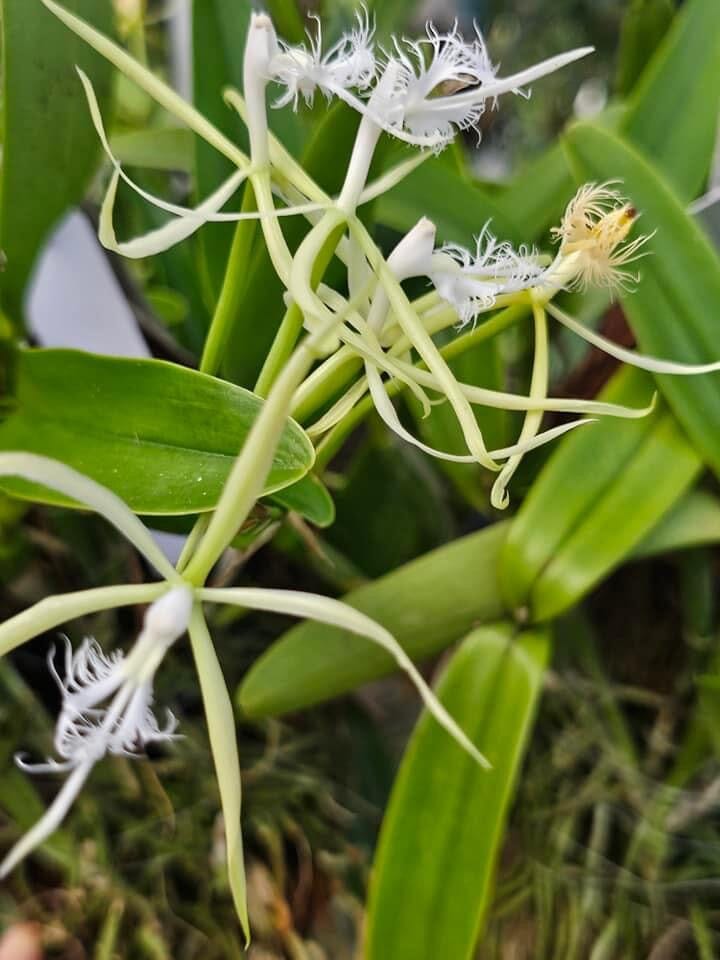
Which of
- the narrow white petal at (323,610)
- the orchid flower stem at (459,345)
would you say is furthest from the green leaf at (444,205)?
the narrow white petal at (323,610)

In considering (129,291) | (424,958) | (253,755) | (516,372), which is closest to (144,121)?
(129,291)

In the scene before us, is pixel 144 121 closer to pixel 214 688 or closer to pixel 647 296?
pixel 647 296

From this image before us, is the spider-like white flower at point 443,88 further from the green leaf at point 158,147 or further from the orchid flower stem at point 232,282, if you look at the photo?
the green leaf at point 158,147

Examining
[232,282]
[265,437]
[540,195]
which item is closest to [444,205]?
[540,195]

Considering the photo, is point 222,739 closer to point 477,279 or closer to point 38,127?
point 477,279

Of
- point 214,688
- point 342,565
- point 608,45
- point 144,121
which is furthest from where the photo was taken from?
point 608,45

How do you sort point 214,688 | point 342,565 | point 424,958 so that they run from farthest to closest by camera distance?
point 342,565, point 424,958, point 214,688
